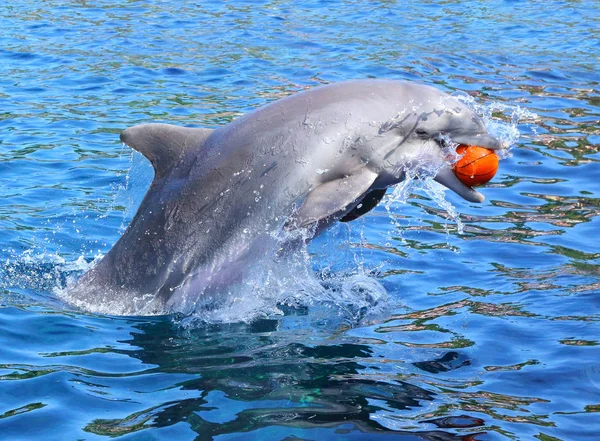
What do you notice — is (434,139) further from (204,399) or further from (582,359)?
(204,399)

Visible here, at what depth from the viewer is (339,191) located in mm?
7648

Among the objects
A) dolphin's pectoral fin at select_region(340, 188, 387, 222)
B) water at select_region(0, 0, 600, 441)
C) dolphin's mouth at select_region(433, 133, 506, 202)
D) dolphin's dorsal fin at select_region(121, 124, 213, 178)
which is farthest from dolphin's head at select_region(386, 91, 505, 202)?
dolphin's dorsal fin at select_region(121, 124, 213, 178)

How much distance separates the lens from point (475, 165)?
800 centimetres

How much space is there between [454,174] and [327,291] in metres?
1.60

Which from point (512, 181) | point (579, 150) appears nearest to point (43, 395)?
point (512, 181)

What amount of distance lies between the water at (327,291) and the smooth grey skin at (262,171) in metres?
0.37

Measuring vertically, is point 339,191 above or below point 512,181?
above

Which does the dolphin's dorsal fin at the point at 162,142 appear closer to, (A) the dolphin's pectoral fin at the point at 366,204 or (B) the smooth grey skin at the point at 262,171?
(B) the smooth grey skin at the point at 262,171

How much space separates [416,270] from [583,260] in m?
1.64

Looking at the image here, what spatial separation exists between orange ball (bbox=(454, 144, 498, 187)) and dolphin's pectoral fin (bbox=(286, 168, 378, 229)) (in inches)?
31.1

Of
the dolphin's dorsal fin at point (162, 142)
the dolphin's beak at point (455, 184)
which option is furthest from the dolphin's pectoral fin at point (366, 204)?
the dolphin's dorsal fin at point (162, 142)

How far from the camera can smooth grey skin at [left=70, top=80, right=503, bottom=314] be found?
7832mm

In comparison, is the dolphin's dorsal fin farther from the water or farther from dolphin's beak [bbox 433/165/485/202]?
dolphin's beak [bbox 433/165/485/202]

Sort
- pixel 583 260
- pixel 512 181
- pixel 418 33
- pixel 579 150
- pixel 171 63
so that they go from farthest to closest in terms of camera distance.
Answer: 1. pixel 418 33
2. pixel 171 63
3. pixel 579 150
4. pixel 512 181
5. pixel 583 260
